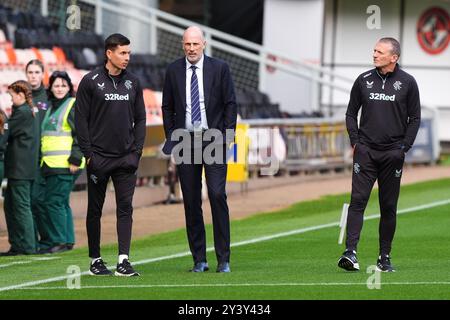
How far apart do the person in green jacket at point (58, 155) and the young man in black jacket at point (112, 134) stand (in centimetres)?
312

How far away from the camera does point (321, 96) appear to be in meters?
34.7

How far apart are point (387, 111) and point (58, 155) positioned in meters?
4.56

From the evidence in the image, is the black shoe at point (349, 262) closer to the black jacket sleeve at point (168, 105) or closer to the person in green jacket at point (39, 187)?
the black jacket sleeve at point (168, 105)

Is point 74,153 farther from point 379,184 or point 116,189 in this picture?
point 379,184

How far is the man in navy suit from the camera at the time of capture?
1234cm

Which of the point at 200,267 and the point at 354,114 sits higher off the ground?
the point at 354,114

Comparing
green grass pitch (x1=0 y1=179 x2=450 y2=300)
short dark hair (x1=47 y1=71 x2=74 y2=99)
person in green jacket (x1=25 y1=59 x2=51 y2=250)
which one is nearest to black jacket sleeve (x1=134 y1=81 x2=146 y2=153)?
green grass pitch (x1=0 y1=179 x2=450 y2=300)

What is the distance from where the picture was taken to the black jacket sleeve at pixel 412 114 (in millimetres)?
12266

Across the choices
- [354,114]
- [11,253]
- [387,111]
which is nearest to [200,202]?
[354,114]

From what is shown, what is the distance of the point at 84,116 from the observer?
39.6 ft

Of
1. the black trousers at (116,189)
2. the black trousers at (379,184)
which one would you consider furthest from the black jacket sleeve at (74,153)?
the black trousers at (379,184)

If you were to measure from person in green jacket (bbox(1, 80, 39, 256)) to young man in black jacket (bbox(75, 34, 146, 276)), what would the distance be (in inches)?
126

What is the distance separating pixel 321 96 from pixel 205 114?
887 inches
